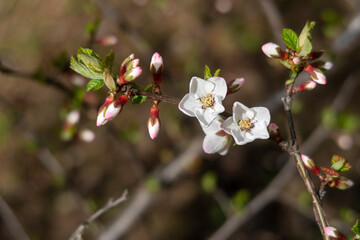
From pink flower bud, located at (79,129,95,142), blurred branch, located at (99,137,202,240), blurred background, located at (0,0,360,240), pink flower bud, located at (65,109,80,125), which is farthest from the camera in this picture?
blurred background, located at (0,0,360,240)

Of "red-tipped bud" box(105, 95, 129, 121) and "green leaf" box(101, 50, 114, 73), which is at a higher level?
"green leaf" box(101, 50, 114, 73)

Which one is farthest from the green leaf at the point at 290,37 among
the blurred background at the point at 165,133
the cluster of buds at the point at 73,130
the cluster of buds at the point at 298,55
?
the blurred background at the point at 165,133

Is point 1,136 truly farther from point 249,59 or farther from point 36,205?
point 249,59

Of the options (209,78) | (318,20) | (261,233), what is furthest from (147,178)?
(318,20)

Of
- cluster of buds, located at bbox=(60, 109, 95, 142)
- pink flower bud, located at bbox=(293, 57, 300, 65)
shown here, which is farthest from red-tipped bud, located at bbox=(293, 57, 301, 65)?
cluster of buds, located at bbox=(60, 109, 95, 142)

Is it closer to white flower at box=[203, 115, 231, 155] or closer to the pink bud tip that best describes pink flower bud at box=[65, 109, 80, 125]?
white flower at box=[203, 115, 231, 155]

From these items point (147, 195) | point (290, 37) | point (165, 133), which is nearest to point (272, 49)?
point (290, 37)

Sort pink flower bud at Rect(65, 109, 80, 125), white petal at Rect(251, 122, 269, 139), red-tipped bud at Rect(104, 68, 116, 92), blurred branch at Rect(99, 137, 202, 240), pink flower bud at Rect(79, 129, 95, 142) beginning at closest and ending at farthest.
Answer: red-tipped bud at Rect(104, 68, 116, 92), white petal at Rect(251, 122, 269, 139), pink flower bud at Rect(65, 109, 80, 125), pink flower bud at Rect(79, 129, 95, 142), blurred branch at Rect(99, 137, 202, 240)
